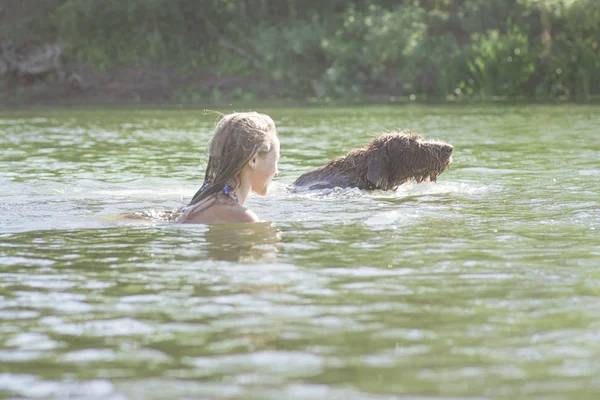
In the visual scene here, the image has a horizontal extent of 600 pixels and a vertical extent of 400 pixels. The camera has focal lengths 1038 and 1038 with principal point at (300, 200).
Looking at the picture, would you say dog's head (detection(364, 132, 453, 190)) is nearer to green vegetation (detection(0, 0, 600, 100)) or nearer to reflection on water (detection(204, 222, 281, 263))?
reflection on water (detection(204, 222, 281, 263))

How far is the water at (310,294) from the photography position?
400 centimetres

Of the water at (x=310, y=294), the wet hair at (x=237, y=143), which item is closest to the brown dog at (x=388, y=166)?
the water at (x=310, y=294)

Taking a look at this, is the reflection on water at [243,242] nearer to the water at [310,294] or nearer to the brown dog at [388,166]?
the water at [310,294]

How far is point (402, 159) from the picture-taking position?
449 inches

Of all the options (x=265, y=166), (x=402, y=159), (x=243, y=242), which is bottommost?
(x=243, y=242)

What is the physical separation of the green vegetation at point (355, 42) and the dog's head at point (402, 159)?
21.3 metres

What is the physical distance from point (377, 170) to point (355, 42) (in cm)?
2667

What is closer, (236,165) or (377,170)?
(236,165)

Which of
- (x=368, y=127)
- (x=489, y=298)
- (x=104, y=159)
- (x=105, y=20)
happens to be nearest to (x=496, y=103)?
(x=368, y=127)

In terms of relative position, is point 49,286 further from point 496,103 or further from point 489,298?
point 496,103

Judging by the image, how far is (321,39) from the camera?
38469 mm

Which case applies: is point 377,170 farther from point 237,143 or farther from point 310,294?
point 310,294

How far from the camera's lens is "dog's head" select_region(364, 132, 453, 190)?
1134 centimetres

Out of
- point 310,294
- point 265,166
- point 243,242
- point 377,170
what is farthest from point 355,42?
point 310,294
